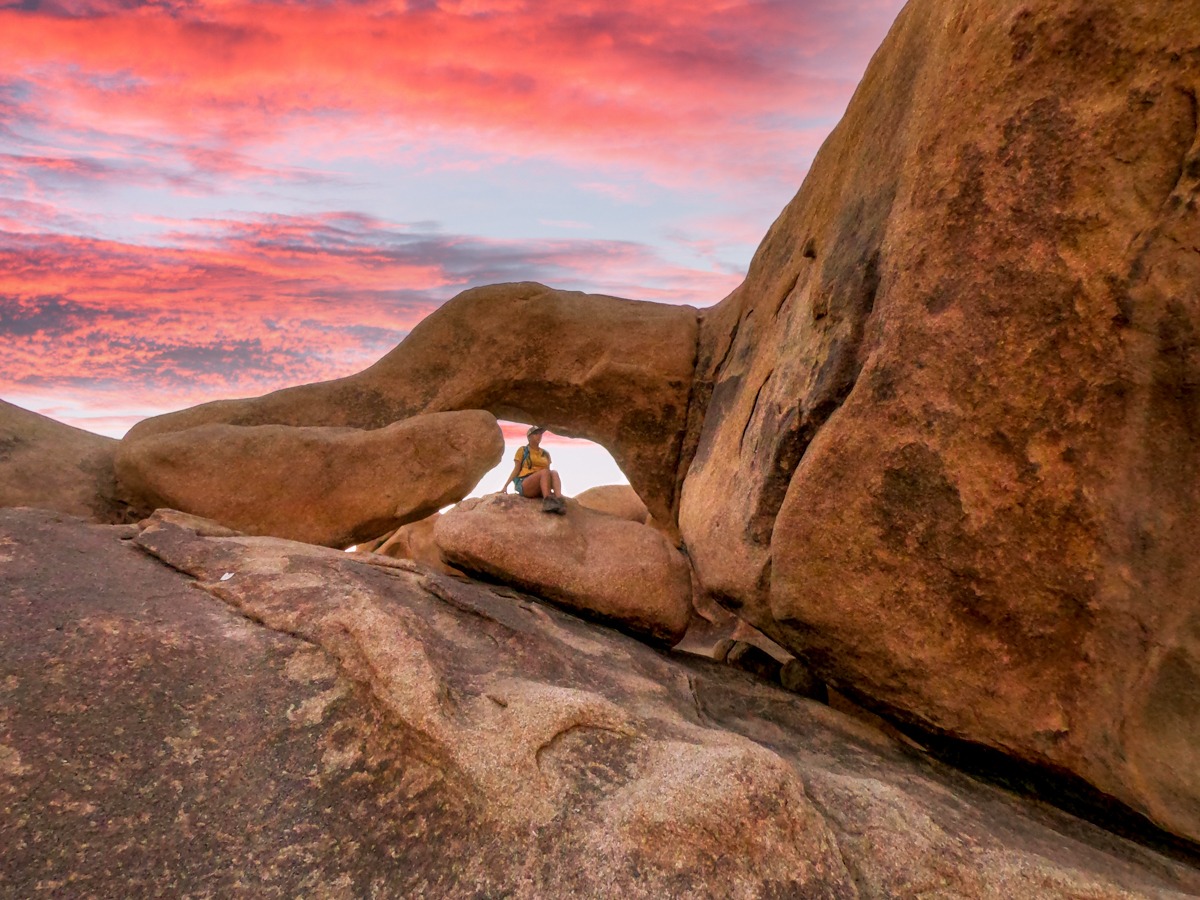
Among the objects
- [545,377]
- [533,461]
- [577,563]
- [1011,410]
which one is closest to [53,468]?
[533,461]

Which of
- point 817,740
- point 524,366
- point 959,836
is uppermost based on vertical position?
point 524,366

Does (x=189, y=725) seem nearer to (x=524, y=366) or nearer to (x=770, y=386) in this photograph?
(x=770, y=386)

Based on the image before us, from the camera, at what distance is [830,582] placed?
188 inches

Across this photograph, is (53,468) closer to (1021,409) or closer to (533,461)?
(533,461)

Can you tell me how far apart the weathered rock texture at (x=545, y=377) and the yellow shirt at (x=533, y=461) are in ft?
7.15

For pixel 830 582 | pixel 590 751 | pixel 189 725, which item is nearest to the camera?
pixel 189 725

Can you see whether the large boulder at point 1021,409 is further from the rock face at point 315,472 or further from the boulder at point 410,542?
the boulder at point 410,542

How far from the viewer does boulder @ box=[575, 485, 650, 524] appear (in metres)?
13.3

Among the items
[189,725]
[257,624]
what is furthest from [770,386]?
[189,725]

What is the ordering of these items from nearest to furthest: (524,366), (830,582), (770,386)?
(830,582) < (770,386) < (524,366)

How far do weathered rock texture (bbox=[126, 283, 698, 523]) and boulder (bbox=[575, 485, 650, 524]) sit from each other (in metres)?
3.86

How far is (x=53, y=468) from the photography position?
766cm

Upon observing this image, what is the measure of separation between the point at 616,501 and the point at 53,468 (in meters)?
8.50

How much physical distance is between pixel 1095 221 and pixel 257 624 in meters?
4.73
